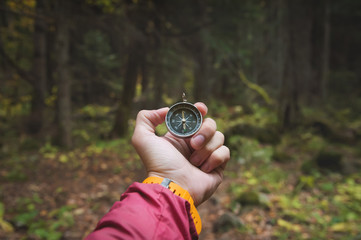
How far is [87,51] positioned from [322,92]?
1631 centimetres

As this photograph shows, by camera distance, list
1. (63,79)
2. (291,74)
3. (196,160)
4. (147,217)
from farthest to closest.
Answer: (291,74) → (63,79) → (196,160) → (147,217)

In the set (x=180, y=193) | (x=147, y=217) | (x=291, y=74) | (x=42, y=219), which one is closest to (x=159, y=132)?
(x=180, y=193)

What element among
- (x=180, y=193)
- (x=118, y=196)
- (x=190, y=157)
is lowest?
(x=118, y=196)

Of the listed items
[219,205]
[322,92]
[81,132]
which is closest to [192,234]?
[219,205]

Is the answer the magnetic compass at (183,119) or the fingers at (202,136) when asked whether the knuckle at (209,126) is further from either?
the magnetic compass at (183,119)

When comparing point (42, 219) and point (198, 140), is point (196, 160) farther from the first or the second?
point (42, 219)

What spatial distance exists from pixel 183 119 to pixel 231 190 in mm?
3829

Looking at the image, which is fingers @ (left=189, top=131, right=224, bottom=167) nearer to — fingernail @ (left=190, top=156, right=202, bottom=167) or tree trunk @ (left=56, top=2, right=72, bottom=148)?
fingernail @ (left=190, top=156, right=202, bottom=167)

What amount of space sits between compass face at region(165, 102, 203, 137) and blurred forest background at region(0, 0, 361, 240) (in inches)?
23.0

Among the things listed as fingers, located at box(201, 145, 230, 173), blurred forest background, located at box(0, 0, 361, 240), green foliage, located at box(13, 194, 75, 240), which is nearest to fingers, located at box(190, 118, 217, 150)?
fingers, located at box(201, 145, 230, 173)

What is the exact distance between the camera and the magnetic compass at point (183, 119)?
6.78ft

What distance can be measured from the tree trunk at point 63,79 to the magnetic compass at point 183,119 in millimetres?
7350

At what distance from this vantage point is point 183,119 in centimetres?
210

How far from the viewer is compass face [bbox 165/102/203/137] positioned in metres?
2.07
